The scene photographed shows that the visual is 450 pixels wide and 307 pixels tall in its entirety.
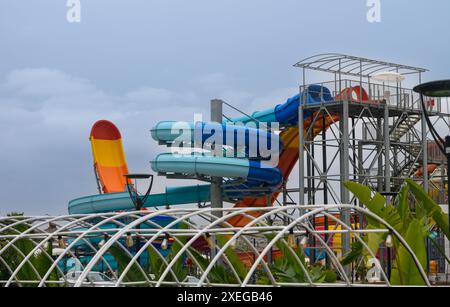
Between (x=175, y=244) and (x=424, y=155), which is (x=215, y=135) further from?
(x=175, y=244)

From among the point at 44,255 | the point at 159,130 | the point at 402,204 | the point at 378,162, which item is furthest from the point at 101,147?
the point at 402,204

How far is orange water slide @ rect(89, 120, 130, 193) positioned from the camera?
165 ft

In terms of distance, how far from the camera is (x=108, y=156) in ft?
171

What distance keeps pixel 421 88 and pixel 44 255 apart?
12154 mm

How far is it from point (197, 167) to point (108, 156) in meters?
17.0

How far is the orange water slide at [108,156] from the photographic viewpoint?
50.3 metres

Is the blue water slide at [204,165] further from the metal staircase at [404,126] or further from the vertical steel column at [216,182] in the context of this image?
the metal staircase at [404,126]

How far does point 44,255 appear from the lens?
22562 mm

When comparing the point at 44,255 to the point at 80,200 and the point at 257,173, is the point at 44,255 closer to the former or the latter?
the point at 257,173

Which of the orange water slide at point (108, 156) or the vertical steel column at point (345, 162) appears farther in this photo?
the orange water slide at point (108, 156)

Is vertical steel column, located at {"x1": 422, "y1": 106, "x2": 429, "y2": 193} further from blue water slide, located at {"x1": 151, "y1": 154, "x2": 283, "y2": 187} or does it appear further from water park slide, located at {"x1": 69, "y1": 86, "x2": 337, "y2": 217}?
blue water slide, located at {"x1": 151, "y1": 154, "x2": 283, "y2": 187}

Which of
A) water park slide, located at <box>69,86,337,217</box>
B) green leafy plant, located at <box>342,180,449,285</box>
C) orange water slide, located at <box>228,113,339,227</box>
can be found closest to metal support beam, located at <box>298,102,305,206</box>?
water park slide, located at <box>69,86,337,217</box>

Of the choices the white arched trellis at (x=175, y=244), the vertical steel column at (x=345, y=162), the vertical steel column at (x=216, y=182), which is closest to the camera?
the white arched trellis at (x=175, y=244)

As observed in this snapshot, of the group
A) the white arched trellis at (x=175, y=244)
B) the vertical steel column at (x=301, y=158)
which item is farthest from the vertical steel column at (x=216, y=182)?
the white arched trellis at (x=175, y=244)
